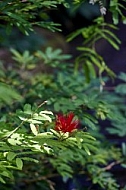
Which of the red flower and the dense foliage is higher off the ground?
the red flower

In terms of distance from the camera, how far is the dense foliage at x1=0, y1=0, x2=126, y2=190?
986 mm

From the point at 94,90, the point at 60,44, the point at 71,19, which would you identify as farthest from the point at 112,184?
the point at 71,19

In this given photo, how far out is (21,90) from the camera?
1.89 m

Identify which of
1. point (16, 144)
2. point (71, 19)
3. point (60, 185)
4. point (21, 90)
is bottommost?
point (71, 19)

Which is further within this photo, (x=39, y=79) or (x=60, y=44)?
(x=60, y=44)

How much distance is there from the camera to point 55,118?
3.68ft

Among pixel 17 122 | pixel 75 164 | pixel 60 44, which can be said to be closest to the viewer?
pixel 17 122

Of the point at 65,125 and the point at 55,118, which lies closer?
the point at 65,125

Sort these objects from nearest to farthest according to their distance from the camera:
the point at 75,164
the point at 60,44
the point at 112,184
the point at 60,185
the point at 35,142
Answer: the point at 35,142, the point at 112,184, the point at 75,164, the point at 60,185, the point at 60,44

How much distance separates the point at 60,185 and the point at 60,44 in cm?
300

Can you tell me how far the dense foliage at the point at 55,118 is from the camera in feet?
3.24

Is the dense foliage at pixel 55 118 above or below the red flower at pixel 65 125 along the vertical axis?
below

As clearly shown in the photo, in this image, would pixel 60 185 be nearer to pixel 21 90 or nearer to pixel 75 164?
pixel 75 164

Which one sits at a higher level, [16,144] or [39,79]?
[16,144]
